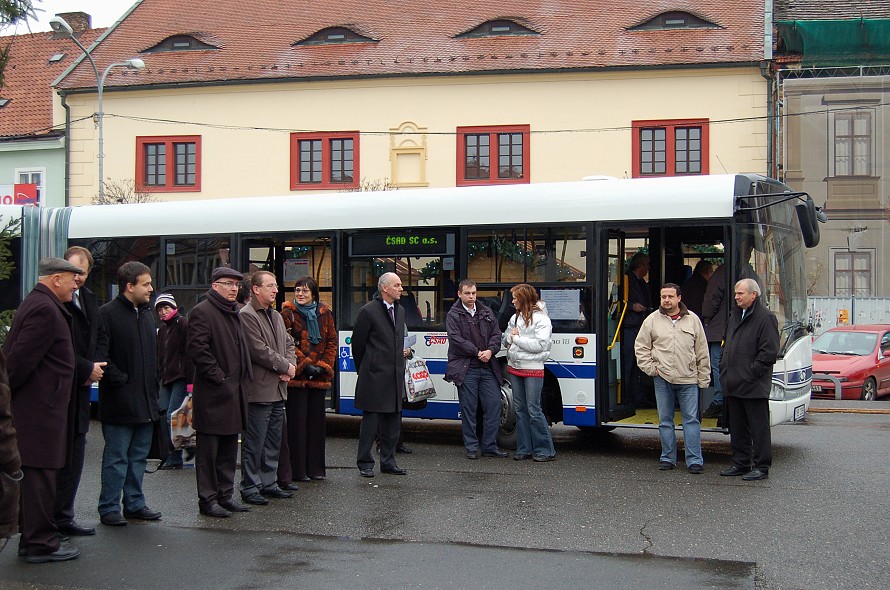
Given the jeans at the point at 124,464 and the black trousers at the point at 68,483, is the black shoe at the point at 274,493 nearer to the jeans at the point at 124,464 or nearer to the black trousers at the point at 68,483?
the jeans at the point at 124,464

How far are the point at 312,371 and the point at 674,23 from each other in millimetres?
26066

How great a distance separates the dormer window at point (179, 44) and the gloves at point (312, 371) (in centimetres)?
2795

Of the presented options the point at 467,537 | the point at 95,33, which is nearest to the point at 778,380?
the point at 467,537

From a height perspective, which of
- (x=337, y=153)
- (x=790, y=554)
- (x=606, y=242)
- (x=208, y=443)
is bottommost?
(x=790, y=554)

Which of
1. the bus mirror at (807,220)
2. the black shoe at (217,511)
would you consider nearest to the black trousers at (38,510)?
the black shoe at (217,511)

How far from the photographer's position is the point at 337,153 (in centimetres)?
3359

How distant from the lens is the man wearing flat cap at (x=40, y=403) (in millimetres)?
6770

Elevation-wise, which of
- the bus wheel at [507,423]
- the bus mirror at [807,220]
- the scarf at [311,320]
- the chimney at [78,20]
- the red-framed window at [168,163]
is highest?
the chimney at [78,20]

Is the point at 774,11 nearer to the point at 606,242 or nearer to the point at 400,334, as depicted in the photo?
the point at 606,242

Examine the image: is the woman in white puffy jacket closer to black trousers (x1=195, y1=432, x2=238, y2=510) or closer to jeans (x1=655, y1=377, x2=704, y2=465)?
jeans (x1=655, y1=377, x2=704, y2=465)

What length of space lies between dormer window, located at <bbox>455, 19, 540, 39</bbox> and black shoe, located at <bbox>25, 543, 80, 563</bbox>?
28486mm

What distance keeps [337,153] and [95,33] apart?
12865mm

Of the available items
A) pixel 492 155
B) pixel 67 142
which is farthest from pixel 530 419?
pixel 67 142

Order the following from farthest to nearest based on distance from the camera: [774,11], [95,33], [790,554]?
[95,33] < [774,11] < [790,554]
